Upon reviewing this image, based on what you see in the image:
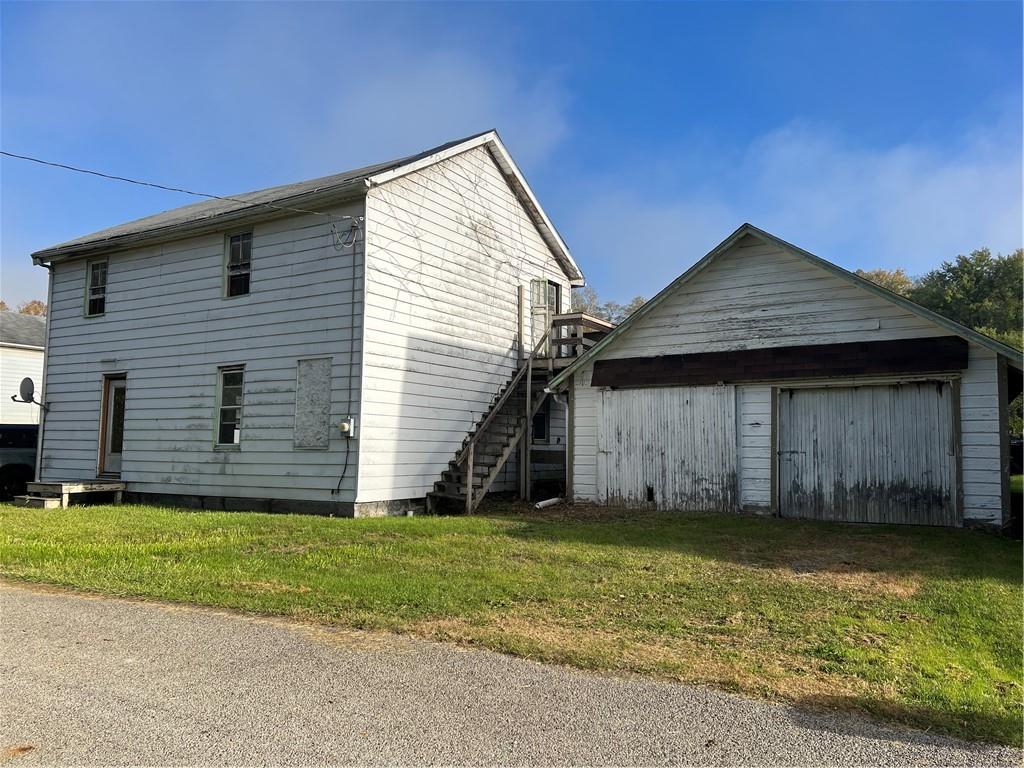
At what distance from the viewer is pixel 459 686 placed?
15.7 feet

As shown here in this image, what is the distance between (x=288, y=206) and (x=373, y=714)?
11686mm

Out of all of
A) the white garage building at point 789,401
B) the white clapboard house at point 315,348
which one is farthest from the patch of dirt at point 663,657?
the white garage building at point 789,401

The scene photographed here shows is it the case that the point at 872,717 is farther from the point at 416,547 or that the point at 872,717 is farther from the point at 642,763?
the point at 416,547

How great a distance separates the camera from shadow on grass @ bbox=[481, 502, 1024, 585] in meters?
8.73

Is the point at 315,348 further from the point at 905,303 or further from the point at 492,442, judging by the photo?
the point at 905,303

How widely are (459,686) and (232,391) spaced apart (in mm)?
11814

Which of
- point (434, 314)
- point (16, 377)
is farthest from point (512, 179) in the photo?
point (16, 377)

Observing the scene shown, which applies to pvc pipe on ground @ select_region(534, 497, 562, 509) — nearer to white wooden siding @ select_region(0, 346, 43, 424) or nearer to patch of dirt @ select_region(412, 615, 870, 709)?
patch of dirt @ select_region(412, 615, 870, 709)

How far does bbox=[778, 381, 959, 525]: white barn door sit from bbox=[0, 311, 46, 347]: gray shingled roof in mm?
27266

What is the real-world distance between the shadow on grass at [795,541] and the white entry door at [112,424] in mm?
9193

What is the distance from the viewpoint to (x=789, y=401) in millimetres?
13219

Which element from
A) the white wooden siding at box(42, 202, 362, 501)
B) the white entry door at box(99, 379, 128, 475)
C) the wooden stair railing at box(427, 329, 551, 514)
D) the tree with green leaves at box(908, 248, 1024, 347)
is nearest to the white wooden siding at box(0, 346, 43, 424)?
the white wooden siding at box(42, 202, 362, 501)

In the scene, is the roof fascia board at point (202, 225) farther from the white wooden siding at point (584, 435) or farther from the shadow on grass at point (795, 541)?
the shadow on grass at point (795, 541)

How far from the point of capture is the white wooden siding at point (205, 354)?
13844 millimetres
